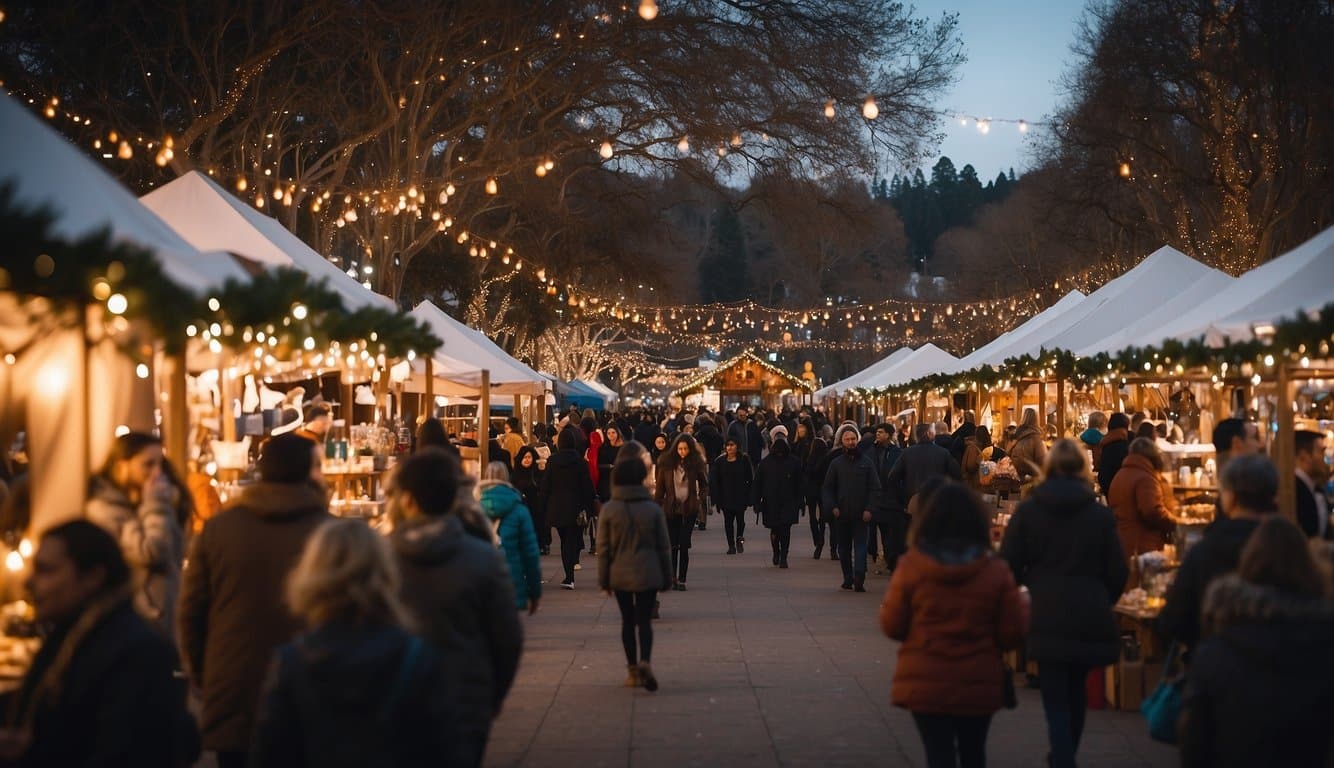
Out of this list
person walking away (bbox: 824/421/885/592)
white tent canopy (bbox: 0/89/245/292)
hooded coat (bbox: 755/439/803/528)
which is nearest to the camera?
white tent canopy (bbox: 0/89/245/292)

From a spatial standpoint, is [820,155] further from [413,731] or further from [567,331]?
[567,331]

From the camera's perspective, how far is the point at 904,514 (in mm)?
17422

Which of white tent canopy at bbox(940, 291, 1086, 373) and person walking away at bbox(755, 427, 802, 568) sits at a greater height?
white tent canopy at bbox(940, 291, 1086, 373)

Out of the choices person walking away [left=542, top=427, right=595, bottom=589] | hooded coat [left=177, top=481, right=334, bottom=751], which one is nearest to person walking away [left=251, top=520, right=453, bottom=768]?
hooded coat [left=177, top=481, right=334, bottom=751]

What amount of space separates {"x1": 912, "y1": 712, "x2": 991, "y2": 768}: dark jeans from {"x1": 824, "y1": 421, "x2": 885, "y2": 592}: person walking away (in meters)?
11.1

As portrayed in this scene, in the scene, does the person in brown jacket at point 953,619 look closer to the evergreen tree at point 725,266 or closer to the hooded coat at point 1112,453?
the hooded coat at point 1112,453

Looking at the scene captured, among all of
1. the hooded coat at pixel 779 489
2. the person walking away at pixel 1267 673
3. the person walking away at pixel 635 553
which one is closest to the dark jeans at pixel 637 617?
the person walking away at pixel 635 553

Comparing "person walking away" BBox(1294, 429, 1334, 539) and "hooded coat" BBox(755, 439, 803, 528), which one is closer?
"person walking away" BBox(1294, 429, 1334, 539)

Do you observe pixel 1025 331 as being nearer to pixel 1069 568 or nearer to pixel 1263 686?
pixel 1069 568

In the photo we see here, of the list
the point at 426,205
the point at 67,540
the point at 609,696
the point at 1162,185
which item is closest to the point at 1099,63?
the point at 1162,185

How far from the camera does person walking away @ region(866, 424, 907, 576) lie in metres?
17.3

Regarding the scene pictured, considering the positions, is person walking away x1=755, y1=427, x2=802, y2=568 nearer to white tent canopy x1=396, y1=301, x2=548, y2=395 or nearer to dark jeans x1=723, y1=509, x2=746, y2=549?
dark jeans x1=723, y1=509, x2=746, y2=549

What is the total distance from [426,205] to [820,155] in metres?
8.28

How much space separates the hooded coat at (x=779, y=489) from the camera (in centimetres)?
1962
